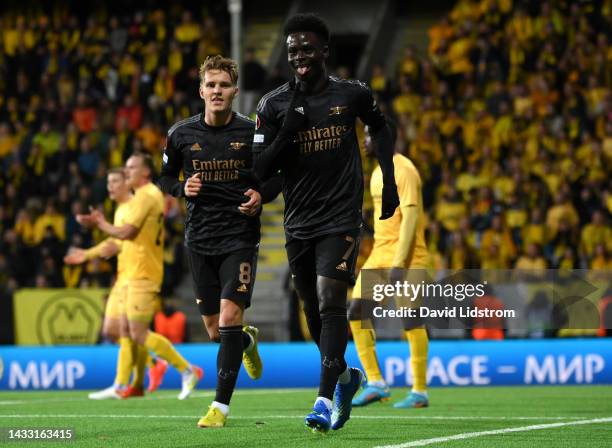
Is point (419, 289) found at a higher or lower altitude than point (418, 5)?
lower

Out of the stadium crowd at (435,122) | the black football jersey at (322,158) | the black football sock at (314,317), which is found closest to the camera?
the black football jersey at (322,158)

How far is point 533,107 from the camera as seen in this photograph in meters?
21.8

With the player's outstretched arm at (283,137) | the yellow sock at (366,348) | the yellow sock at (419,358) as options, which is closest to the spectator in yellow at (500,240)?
the yellow sock at (366,348)

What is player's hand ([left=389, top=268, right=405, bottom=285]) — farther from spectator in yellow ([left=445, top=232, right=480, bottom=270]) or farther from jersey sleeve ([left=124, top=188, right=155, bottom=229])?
spectator in yellow ([left=445, top=232, right=480, bottom=270])

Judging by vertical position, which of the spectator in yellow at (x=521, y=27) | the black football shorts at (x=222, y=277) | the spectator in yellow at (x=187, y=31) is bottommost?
the black football shorts at (x=222, y=277)

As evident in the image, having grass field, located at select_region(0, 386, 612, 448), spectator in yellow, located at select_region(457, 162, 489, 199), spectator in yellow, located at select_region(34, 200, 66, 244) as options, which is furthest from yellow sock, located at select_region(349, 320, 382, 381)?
spectator in yellow, located at select_region(34, 200, 66, 244)

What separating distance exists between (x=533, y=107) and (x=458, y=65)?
236 cm

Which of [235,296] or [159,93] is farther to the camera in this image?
[159,93]

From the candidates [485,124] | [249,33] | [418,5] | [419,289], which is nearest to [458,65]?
[485,124]

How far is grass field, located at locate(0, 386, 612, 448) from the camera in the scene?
7.42 m

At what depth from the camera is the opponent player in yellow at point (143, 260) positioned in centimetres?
1306

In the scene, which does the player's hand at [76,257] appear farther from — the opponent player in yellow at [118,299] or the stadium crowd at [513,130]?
the stadium crowd at [513,130]

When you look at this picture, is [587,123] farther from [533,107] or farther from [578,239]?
[578,239]

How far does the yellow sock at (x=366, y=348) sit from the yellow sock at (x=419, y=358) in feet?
1.62
